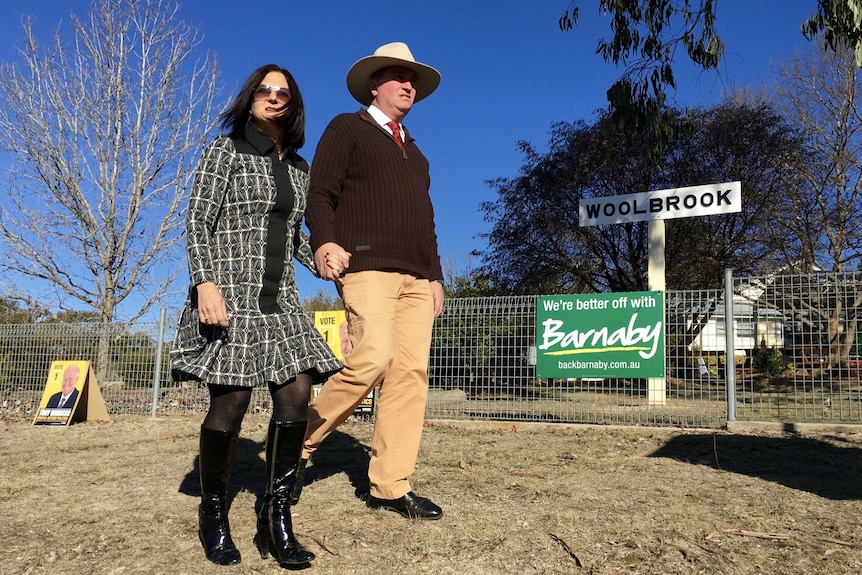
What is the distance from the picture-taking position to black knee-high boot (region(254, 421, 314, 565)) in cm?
212

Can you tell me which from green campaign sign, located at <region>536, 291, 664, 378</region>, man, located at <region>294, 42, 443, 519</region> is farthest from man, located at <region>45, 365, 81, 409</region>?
man, located at <region>294, 42, 443, 519</region>

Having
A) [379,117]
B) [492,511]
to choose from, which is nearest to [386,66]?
[379,117]

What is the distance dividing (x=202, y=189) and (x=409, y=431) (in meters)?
1.40

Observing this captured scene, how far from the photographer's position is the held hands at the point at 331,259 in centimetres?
260

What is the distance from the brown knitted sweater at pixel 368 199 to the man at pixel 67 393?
6.13 metres

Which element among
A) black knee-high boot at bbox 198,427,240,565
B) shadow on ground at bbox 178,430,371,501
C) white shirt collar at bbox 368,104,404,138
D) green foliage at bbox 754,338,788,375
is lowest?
shadow on ground at bbox 178,430,371,501

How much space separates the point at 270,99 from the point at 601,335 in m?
5.16

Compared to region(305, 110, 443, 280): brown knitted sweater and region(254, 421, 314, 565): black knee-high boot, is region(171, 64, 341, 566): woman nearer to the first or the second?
region(254, 421, 314, 565): black knee-high boot

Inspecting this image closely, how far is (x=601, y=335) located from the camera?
6852mm

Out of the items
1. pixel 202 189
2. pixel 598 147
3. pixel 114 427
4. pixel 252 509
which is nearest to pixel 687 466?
pixel 252 509

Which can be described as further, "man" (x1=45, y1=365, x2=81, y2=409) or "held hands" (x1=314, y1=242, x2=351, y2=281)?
"man" (x1=45, y1=365, x2=81, y2=409)

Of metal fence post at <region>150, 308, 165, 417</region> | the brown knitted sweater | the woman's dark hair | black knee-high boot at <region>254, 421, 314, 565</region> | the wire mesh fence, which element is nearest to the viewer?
black knee-high boot at <region>254, 421, 314, 565</region>

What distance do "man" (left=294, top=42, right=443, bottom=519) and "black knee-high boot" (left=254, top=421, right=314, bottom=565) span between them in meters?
0.46

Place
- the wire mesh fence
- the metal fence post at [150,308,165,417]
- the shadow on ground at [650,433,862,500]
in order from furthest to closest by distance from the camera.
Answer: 1. the metal fence post at [150,308,165,417]
2. the wire mesh fence
3. the shadow on ground at [650,433,862,500]
